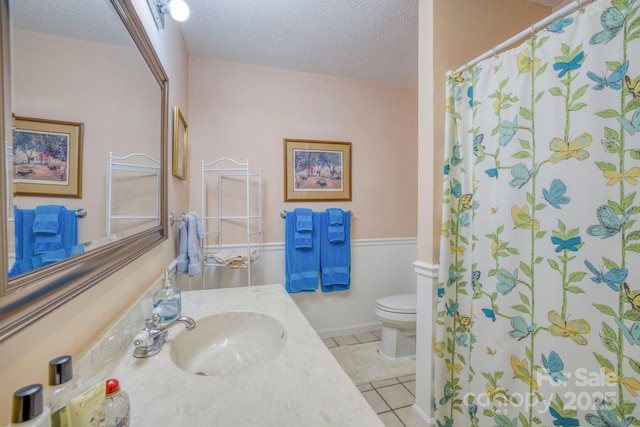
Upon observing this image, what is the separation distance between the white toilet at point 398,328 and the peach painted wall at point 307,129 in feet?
2.41

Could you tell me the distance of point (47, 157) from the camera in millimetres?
486

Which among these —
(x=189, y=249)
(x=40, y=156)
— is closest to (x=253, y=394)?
(x=40, y=156)

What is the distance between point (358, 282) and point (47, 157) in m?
2.46

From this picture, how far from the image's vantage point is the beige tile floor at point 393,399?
159 centimetres

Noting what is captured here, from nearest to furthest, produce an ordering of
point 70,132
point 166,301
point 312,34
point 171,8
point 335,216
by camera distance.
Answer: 1. point 70,132
2. point 166,301
3. point 171,8
4. point 312,34
5. point 335,216

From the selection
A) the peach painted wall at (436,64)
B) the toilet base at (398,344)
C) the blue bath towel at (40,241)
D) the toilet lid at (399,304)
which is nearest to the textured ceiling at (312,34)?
the peach painted wall at (436,64)

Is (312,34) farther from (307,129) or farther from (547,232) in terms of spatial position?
(547,232)

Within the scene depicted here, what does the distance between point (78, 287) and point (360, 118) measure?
2.49 meters

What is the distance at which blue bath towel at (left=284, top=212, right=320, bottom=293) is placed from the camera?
239 cm

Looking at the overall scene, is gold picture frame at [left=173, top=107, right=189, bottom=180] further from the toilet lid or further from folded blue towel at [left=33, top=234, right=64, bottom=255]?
the toilet lid

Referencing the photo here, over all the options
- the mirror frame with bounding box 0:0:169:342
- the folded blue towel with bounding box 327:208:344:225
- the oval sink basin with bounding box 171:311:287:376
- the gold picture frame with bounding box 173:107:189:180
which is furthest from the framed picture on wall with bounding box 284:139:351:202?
the mirror frame with bounding box 0:0:169:342

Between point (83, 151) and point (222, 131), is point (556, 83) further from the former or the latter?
point (222, 131)

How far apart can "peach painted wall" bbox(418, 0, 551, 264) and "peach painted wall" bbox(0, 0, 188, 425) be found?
132cm

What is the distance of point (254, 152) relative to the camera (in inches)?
93.1
